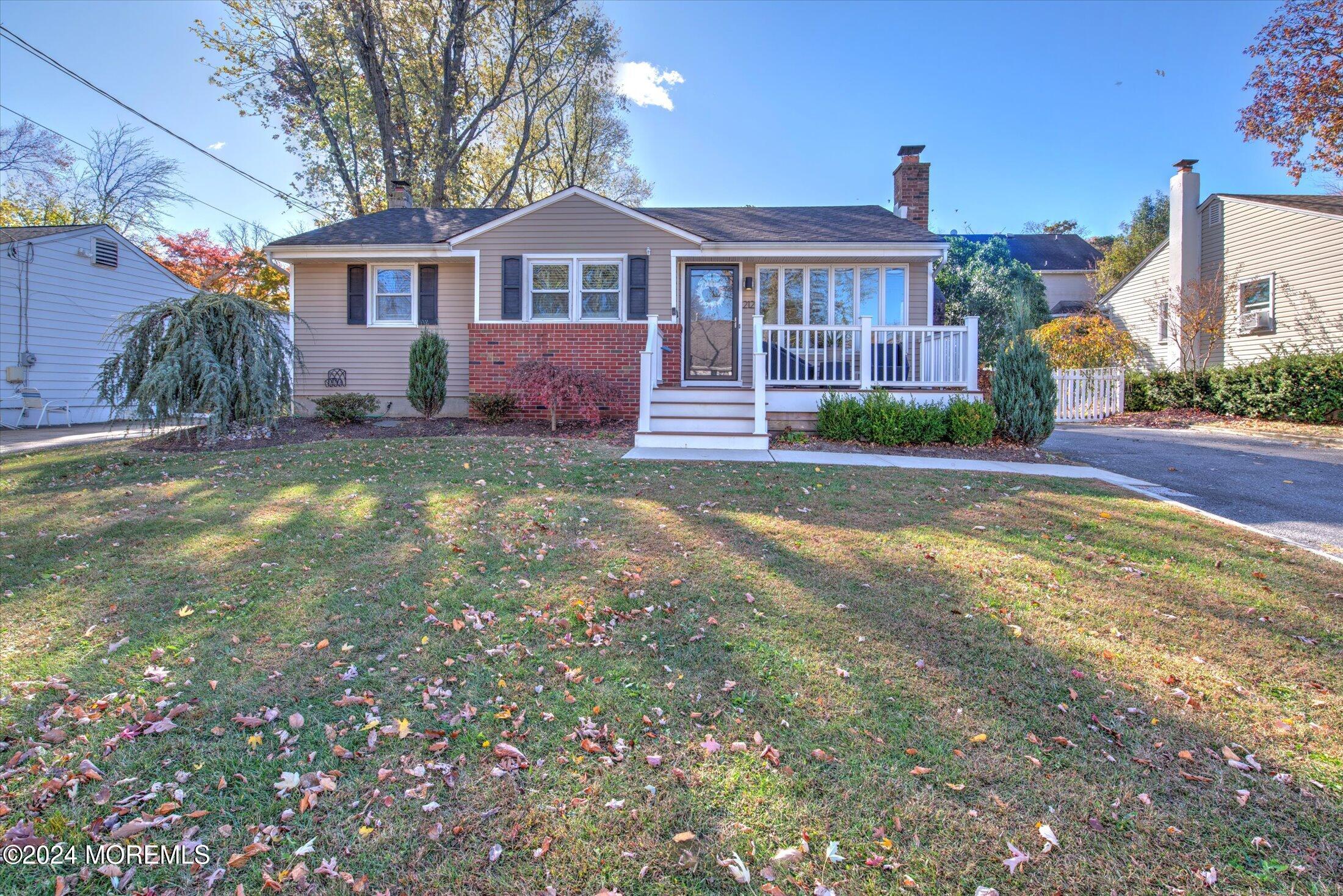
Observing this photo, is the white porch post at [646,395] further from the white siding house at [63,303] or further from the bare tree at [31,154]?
the bare tree at [31,154]

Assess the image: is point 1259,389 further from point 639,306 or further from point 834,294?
point 639,306

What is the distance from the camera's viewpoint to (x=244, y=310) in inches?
352

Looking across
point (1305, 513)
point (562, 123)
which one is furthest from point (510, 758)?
point (562, 123)

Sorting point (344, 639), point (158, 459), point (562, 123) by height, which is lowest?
point (344, 639)

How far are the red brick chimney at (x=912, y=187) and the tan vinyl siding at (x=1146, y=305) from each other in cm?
971

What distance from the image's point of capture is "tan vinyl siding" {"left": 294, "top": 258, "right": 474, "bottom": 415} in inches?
476

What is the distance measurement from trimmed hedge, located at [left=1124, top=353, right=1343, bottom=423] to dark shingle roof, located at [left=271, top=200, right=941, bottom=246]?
8.15 meters

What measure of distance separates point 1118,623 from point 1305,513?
3.89 m

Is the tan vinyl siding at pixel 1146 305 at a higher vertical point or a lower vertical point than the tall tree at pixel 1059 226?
lower

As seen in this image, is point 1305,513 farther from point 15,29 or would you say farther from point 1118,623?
point 15,29

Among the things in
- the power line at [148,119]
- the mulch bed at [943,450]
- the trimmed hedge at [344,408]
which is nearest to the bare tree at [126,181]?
the power line at [148,119]

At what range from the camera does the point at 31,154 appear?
20594 millimetres

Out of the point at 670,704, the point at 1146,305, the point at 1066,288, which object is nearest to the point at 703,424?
the point at 670,704

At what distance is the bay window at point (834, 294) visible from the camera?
38.4ft
